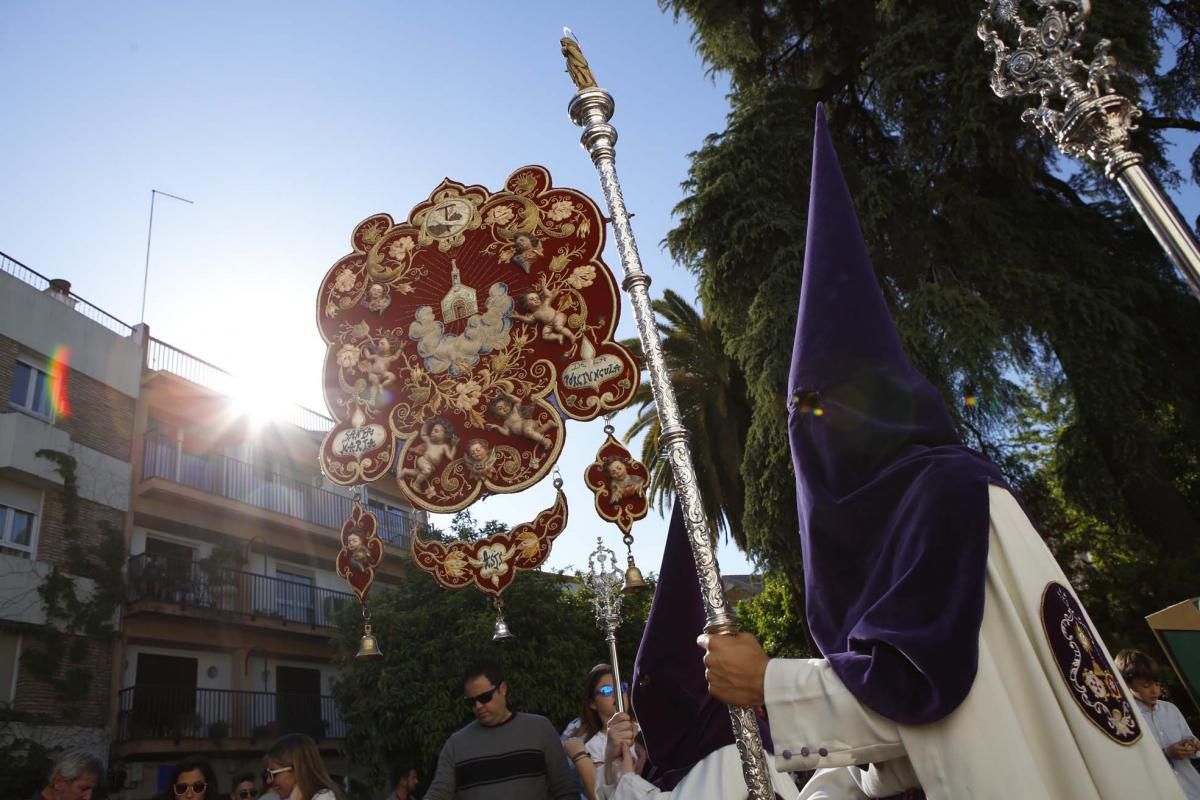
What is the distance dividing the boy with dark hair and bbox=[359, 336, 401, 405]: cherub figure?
4.99 m

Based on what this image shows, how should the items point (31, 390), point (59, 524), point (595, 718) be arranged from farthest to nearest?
point (31, 390) < point (59, 524) < point (595, 718)

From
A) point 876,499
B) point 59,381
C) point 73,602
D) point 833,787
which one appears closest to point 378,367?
point 833,787

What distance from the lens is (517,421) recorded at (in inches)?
218

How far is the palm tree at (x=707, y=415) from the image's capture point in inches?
715

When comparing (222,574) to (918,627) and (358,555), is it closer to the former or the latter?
(358,555)

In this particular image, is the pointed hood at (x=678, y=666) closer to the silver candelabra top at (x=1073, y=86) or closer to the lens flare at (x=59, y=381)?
the silver candelabra top at (x=1073, y=86)

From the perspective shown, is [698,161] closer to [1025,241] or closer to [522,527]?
[1025,241]

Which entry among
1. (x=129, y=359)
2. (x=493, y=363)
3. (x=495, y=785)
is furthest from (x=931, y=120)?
(x=129, y=359)

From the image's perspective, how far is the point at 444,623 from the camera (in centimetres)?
1692

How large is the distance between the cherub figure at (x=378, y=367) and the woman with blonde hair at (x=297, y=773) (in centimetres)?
224

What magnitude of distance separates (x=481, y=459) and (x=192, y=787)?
254cm

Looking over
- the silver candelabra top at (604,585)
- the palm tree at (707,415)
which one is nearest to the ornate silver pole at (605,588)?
the silver candelabra top at (604,585)

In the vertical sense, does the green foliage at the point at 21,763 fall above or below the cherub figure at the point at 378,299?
below

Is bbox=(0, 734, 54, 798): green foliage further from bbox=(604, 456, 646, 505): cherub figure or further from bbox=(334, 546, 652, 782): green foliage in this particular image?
bbox=(604, 456, 646, 505): cherub figure
